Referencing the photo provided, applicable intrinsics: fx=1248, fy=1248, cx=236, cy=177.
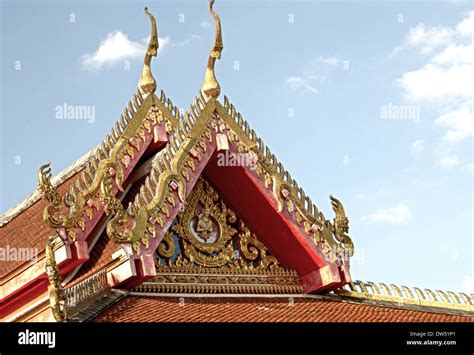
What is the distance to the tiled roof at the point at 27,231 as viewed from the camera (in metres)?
16.5

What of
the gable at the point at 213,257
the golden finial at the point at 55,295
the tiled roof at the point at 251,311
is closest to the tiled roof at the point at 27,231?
the gable at the point at 213,257

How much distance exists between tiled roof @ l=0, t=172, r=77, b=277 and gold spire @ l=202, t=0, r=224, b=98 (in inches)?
116

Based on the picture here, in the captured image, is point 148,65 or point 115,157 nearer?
point 115,157

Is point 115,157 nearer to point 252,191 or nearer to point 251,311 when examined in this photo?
point 252,191

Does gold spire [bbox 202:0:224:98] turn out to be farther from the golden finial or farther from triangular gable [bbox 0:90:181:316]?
the golden finial

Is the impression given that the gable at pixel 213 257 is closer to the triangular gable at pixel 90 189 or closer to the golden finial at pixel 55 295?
the triangular gable at pixel 90 189

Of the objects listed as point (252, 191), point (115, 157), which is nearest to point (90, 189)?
point (115, 157)

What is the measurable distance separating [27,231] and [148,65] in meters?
3.11

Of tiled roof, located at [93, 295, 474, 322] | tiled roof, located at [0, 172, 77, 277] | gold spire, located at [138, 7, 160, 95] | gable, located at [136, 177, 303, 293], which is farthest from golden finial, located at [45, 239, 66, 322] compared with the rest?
gold spire, located at [138, 7, 160, 95]

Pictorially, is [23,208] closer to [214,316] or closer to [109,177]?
[109,177]

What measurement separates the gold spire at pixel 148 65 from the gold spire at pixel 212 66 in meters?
0.88

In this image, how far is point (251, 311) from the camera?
14297 millimetres

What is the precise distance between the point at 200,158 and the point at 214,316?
2215 millimetres

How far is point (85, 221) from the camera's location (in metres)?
15.1
